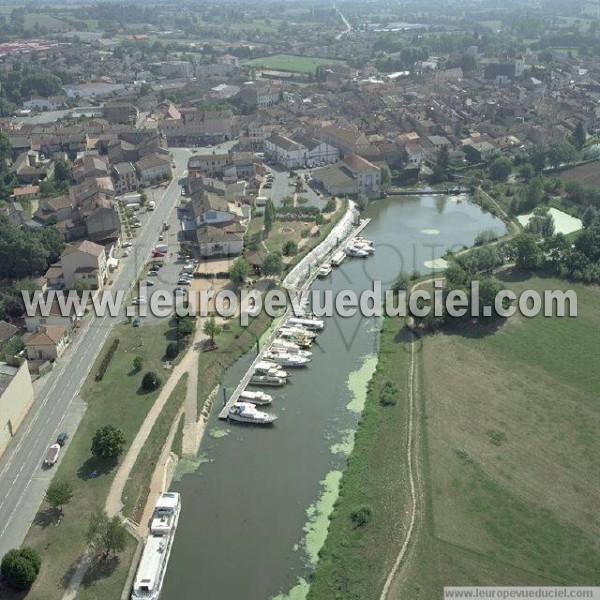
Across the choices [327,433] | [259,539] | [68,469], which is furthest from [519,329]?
[68,469]

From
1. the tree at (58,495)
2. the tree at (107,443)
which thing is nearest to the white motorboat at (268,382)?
the tree at (107,443)

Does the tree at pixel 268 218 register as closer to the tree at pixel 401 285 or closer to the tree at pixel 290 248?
the tree at pixel 290 248

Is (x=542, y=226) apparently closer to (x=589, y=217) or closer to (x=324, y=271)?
(x=589, y=217)

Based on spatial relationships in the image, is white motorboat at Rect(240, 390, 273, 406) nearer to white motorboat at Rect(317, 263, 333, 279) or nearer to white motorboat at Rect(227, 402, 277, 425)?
white motorboat at Rect(227, 402, 277, 425)

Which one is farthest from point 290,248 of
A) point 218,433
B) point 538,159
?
point 538,159

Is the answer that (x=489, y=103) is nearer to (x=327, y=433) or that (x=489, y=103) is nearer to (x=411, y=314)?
(x=411, y=314)

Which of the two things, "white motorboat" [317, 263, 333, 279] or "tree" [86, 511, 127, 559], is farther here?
"white motorboat" [317, 263, 333, 279]

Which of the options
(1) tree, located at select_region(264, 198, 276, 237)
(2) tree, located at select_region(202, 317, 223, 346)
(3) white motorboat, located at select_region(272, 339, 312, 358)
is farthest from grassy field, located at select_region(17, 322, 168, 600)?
(1) tree, located at select_region(264, 198, 276, 237)
